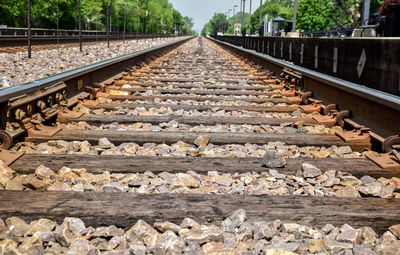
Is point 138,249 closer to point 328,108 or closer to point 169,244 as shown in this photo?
point 169,244

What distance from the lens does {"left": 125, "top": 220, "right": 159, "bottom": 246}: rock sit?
1878 mm

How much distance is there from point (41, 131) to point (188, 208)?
6.21ft

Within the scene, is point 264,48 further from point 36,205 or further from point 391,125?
point 36,205

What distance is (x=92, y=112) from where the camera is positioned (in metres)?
4.84

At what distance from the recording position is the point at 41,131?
11.6ft

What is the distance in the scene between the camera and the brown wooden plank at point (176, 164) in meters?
2.74

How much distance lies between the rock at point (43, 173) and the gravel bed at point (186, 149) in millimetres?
591

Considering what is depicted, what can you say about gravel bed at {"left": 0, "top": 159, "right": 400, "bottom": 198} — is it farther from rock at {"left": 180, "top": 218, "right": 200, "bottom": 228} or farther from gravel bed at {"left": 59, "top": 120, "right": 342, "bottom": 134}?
gravel bed at {"left": 59, "top": 120, "right": 342, "bottom": 134}

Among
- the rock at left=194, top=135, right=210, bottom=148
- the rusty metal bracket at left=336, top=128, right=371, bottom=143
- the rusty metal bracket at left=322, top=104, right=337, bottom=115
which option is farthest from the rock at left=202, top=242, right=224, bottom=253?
the rusty metal bracket at left=322, top=104, right=337, bottom=115

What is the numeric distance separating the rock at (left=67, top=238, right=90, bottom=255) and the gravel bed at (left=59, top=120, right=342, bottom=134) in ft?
7.48

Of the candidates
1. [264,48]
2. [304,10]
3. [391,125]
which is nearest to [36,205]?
[391,125]

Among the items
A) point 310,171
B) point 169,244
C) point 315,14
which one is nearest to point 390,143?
point 310,171

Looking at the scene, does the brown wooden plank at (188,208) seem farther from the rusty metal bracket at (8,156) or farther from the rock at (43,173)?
the rusty metal bracket at (8,156)

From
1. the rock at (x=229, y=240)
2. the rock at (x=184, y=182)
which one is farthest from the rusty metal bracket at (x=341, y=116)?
the rock at (x=229, y=240)
